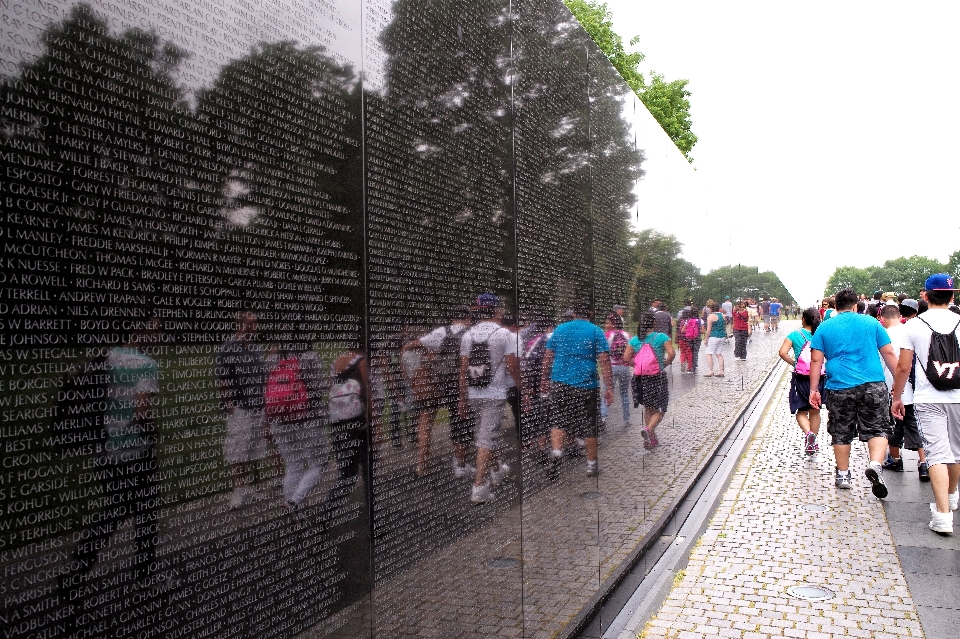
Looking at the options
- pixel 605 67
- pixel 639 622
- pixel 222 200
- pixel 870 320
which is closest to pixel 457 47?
pixel 222 200

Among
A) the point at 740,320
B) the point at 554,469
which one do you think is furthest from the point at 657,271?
the point at 740,320

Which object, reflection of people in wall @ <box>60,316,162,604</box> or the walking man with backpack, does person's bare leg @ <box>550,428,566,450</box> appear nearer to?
the walking man with backpack

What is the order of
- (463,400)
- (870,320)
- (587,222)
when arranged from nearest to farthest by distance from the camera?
(463,400)
(587,222)
(870,320)

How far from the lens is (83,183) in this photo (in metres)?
1.67

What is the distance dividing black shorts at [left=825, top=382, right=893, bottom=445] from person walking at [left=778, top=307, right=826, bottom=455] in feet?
7.04

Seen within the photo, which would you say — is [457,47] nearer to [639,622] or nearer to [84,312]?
[84,312]

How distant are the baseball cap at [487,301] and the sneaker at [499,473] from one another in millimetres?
771

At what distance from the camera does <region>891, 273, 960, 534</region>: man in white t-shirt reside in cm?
655

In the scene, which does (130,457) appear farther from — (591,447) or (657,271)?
(657,271)

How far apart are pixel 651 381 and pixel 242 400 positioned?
215 inches

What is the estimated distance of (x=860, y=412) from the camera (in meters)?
7.78

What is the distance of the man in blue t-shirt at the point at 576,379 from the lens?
14.8ft

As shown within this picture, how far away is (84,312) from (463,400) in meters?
1.92

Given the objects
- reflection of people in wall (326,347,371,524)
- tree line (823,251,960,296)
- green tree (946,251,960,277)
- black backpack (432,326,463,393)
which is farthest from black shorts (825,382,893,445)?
tree line (823,251,960,296)
